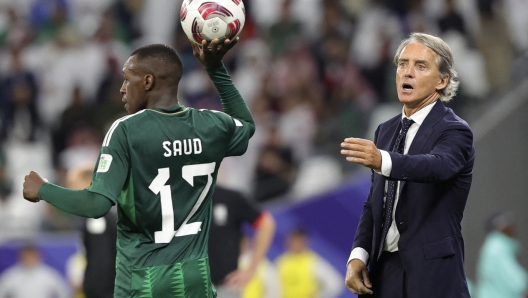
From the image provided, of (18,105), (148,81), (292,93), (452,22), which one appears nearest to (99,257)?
(148,81)

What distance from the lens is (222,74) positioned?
498cm

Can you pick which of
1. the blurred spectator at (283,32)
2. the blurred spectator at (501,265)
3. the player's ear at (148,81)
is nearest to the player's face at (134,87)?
the player's ear at (148,81)

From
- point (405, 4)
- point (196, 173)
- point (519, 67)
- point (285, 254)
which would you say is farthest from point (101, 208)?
point (405, 4)

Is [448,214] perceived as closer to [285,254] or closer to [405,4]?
[285,254]

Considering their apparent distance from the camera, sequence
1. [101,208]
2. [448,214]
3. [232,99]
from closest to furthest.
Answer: [101,208]
[448,214]
[232,99]

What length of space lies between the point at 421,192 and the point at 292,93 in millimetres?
8603

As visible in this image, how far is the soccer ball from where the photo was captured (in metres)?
4.75

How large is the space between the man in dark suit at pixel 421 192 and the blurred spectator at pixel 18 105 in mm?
9947

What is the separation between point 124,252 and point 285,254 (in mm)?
6888

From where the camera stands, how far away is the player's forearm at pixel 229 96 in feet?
16.3

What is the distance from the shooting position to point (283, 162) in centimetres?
1193

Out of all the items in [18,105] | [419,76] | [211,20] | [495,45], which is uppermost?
[495,45]

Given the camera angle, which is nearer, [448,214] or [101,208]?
[101,208]

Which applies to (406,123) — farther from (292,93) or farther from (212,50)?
(292,93)
